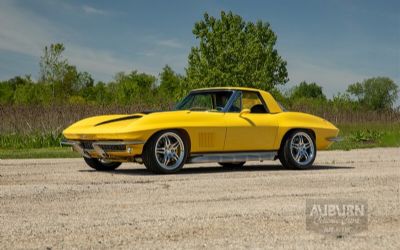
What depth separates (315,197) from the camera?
7684 mm

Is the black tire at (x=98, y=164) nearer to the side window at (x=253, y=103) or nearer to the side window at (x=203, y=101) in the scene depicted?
the side window at (x=203, y=101)

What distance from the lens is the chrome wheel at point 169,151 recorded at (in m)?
10.4

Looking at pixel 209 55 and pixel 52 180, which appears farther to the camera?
pixel 209 55

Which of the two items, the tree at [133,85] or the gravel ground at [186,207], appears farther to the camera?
the tree at [133,85]

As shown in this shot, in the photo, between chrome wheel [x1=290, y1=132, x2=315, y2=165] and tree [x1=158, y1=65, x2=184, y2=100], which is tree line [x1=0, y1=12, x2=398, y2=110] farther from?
chrome wheel [x1=290, y1=132, x2=315, y2=165]

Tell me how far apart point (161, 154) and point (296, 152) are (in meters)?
2.66

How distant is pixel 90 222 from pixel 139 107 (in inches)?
883

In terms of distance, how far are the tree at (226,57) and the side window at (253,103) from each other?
A: 115 feet

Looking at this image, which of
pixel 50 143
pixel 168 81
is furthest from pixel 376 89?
pixel 50 143

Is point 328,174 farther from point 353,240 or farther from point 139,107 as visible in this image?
point 139,107

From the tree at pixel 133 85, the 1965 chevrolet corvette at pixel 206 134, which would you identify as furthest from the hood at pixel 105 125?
the tree at pixel 133 85

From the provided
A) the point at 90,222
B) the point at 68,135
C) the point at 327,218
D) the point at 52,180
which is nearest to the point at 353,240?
the point at 327,218

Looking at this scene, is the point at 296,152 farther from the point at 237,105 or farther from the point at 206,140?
the point at 206,140

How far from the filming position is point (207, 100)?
1186cm
